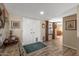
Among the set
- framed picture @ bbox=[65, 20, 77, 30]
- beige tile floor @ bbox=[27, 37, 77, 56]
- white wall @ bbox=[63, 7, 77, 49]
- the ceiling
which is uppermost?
the ceiling

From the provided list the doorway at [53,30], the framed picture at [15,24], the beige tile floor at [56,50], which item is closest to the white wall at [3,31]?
the framed picture at [15,24]

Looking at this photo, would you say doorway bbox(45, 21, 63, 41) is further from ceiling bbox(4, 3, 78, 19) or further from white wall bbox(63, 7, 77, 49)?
ceiling bbox(4, 3, 78, 19)

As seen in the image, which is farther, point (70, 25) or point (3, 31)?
Result: point (70, 25)

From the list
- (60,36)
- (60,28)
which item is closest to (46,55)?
(60,36)

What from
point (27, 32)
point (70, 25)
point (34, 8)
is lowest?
point (27, 32)

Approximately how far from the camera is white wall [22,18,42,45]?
6.61 feet

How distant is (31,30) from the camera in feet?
6.82

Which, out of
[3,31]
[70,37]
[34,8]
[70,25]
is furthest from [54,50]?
[3,31]

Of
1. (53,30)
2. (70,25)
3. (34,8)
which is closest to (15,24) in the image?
(34,8)

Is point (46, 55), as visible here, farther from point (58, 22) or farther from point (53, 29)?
point (58, 22)

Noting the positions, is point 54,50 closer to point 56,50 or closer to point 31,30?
point 56,50

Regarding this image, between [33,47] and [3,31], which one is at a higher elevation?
[3,31]

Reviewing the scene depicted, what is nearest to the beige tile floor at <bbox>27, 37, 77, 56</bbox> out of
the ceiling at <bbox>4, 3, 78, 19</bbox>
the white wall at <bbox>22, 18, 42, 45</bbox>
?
the white wall at <bbox>22, 18, 42, 45</bbox>

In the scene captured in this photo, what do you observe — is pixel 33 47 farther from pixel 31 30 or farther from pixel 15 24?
pixel 15 24
